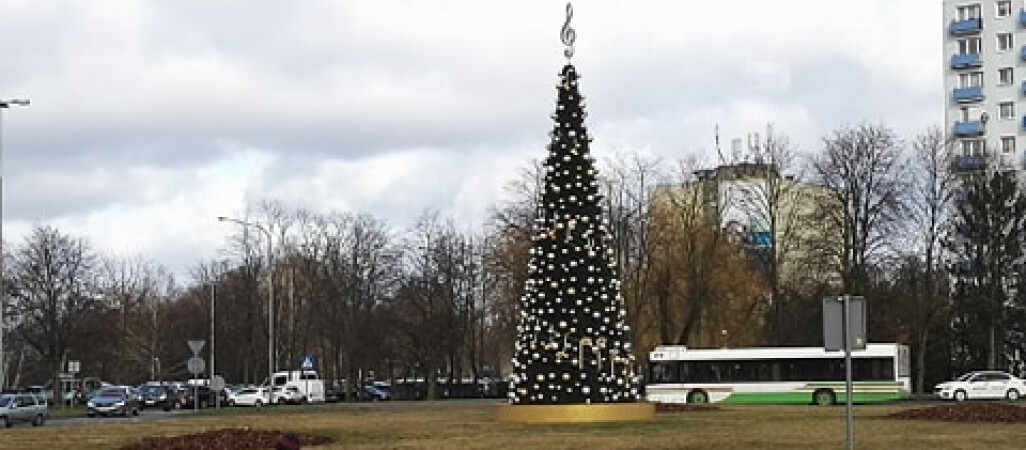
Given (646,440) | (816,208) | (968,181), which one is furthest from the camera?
(968,181)

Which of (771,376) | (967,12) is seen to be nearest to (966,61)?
(967,12)

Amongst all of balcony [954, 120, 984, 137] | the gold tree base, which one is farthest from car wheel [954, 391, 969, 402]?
balcony [954, 120, 984, 137]

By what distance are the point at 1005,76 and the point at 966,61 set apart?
338cm

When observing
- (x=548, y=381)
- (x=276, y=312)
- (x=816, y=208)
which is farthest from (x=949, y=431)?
(x=276, y=312)

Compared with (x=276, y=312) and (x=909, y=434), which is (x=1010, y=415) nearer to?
(x=909, y=434)

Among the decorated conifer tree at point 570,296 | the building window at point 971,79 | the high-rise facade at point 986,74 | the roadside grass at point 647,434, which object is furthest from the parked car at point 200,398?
the building window at point 971,79

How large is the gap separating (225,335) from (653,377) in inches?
1963

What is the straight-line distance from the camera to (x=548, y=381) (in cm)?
3966

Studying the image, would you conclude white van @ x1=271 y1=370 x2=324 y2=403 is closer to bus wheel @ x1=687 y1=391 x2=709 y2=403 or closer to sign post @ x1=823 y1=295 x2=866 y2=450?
bus wheel @ x1=687 y1=391 x2=709 y2=403

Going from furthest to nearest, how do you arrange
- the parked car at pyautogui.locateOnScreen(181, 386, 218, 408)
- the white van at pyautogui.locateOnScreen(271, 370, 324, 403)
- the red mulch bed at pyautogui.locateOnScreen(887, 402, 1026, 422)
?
the white van at pyautogui.locateOnScreen(271, 370, 324, 403) < the parked car at pyautogui.locateOnScreen(181, 386, 218, 408) < the red mulch bed at pyautogui.locateOnScreen(887, 402, 1026, 422)

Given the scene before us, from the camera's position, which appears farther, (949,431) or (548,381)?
(548,381)

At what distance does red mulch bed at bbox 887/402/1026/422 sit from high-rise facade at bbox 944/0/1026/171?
75.7m

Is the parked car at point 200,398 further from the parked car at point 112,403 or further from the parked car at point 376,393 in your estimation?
the parked car at point 376,393

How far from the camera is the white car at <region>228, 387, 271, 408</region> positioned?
80375 mm
